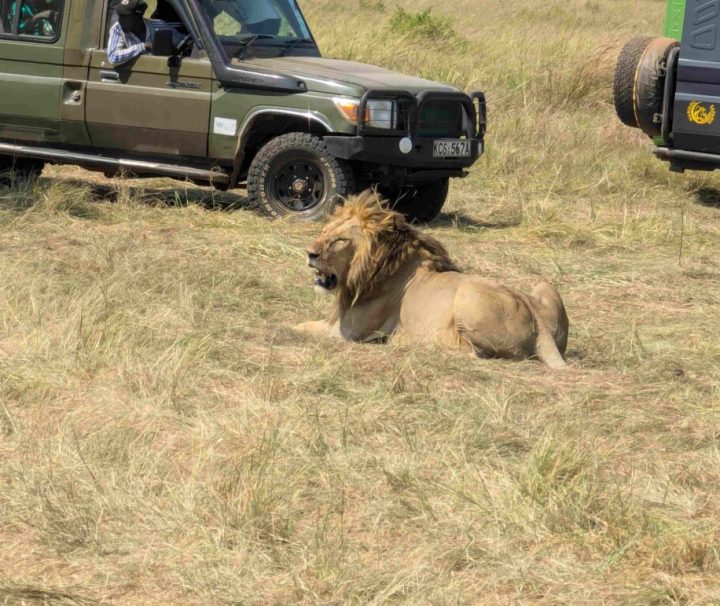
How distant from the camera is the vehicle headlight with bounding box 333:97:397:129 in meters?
9.22

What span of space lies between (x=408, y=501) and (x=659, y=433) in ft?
4.10

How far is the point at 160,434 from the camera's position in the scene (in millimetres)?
4863

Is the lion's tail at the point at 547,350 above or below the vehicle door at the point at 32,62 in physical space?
below

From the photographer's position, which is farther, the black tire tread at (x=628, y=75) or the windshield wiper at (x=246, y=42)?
the black tire tread at (x=628, y=75)

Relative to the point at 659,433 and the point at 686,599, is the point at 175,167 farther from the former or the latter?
the point at 686,599

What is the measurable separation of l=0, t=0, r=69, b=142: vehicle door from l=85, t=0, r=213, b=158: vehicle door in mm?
280

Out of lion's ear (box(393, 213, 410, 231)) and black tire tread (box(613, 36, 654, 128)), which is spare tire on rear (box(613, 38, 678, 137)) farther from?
lion's ear (box(393, 213, 410, 231))

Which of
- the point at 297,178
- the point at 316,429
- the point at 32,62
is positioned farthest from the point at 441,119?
the point at 316,429

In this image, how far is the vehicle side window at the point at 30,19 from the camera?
9.76 m

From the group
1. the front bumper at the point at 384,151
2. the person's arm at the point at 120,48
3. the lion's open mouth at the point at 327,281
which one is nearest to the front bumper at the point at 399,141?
the front bumper at the point at 384,151

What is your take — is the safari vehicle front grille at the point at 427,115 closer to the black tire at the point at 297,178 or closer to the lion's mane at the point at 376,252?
the black tire at the point at 297,178

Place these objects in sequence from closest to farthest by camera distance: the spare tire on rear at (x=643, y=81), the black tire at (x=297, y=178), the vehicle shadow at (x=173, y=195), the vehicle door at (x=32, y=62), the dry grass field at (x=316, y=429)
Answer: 1. the dry grass field at (x=316, y=429)
2. the black tire at (x=297, y=178)
3. the vehicle door at (x=32, y=62)
4. the vehicle shadow at (x=173, y=195)
5. the spare tire on rear at (x=643, y=81)

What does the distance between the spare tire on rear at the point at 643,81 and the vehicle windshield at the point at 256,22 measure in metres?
2.52

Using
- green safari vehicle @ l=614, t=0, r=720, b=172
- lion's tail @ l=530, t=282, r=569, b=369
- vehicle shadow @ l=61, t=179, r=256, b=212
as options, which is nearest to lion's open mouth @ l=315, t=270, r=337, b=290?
lion's tail @ l=530, t=282, r=569, b=369
